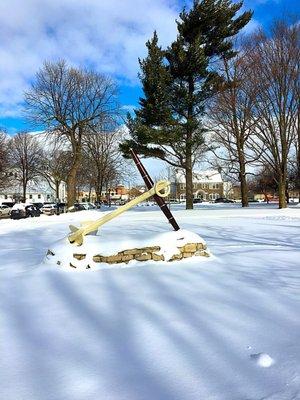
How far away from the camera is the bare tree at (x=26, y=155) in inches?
2447

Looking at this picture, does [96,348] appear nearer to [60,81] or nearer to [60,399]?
[60,399]

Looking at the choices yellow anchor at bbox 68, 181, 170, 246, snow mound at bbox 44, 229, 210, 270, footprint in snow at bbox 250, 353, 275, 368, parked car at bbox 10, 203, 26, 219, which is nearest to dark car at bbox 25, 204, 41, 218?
parked car at bbox 10, 203, 26, 219

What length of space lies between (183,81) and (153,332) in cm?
2811

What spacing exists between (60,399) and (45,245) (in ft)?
29.3

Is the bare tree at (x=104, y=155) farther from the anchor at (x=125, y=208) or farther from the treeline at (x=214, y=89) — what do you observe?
the anchor at (x=125, y=208)

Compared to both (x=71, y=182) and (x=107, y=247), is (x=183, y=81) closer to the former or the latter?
(x=71, y=182)

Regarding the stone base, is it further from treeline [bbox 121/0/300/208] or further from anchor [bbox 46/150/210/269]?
treeline [bbox 121/0/300/208]

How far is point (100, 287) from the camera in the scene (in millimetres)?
6340

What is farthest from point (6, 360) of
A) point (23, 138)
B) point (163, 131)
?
point (23, 138)

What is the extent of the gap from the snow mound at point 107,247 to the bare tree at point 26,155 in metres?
56.4

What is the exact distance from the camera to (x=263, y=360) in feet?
11.7

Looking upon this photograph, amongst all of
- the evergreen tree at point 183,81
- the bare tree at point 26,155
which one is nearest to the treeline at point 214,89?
the evergreen tree at point 183,81

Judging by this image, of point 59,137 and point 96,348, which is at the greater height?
point 59,137

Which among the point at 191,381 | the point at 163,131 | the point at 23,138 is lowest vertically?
the point at 191,381
